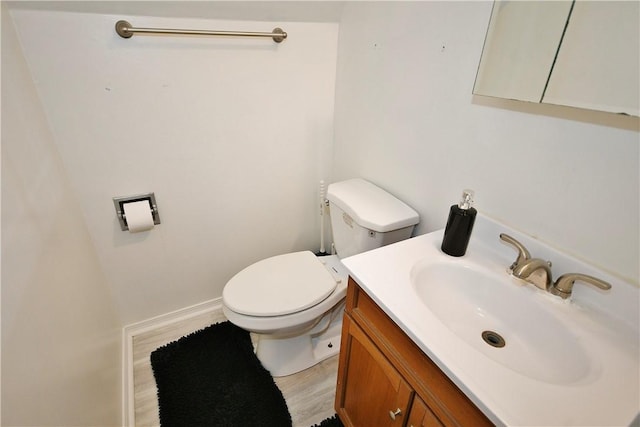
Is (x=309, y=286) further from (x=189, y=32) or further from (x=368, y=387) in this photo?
(x=189, y=32)

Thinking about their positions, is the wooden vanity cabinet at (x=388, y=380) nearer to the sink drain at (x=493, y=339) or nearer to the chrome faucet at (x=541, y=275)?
the sink drain at (x=493, y=339)

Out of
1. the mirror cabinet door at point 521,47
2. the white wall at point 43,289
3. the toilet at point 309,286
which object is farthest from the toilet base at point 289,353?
the mirror cabinet door at point 521,47

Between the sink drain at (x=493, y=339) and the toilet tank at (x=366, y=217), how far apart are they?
1.52ft

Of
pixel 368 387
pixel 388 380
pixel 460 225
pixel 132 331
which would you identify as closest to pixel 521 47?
pixel 460 225

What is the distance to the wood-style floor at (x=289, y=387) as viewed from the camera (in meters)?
1.34

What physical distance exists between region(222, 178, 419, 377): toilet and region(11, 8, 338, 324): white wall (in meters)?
0.36

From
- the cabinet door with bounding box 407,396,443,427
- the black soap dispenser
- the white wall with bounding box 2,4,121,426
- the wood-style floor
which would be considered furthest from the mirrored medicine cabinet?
the wood-style floor

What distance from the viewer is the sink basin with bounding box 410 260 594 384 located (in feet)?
2.37

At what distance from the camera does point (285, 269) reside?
147 cm

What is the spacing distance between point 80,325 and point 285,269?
0.77 meters

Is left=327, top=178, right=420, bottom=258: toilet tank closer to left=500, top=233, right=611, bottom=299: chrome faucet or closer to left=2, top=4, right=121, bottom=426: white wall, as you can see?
left=500, top=233, right=611, bottom=299: chrome faucet

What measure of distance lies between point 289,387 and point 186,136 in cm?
124

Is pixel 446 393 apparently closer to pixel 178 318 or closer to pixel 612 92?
pixel 612 92

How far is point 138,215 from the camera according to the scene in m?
1.38
